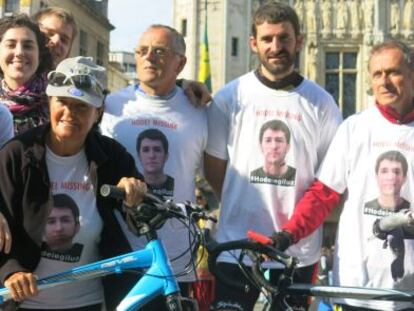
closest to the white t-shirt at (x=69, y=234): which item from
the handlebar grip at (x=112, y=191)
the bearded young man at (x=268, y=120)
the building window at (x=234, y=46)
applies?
the handlebar grip at (x=112, y=191)

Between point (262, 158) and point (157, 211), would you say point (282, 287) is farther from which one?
point (262, 158)

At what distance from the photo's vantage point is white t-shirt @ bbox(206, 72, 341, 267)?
314cm

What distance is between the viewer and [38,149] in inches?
103

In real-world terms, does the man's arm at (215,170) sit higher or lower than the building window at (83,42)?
lower

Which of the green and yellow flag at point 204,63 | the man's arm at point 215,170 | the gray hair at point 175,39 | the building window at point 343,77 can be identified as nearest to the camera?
the gray hair at point 175,39

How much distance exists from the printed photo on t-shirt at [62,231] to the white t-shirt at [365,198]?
1030mm

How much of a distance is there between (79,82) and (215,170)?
1034 mm

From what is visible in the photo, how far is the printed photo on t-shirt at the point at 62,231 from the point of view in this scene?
267 cm

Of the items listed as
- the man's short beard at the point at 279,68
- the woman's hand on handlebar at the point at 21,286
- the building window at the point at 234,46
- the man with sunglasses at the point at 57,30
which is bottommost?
the woman's hand on handlebar at the point at 21,286

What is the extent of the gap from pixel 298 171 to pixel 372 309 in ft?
2.18

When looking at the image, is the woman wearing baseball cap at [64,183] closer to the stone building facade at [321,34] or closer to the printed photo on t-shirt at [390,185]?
the printed photo on t-shirt at [390,185]

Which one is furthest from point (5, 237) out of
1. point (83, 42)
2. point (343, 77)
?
point (83, 42)

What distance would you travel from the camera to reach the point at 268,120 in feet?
10.5

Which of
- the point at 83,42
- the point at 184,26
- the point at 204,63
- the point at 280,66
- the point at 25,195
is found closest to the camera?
the point at 25,195
